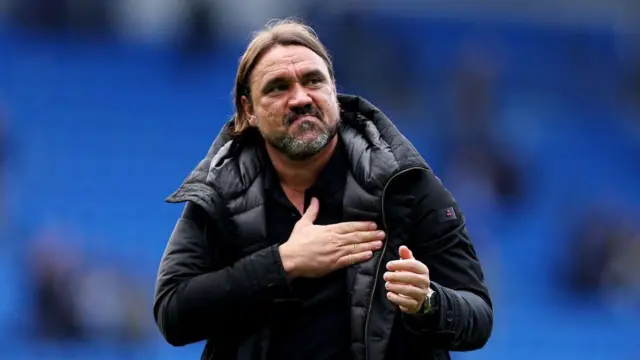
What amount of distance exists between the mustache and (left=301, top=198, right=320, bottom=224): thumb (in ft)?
0.74

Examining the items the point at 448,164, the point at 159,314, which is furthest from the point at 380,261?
the point at 448,164

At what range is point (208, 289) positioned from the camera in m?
3.12

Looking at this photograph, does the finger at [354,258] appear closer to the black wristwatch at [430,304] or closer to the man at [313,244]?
the man at [313,244]

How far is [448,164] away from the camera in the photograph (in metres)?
11.8

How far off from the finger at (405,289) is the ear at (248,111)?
2.45 feet

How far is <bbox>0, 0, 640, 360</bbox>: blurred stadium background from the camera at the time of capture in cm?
1105

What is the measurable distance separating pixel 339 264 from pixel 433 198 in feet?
1.02

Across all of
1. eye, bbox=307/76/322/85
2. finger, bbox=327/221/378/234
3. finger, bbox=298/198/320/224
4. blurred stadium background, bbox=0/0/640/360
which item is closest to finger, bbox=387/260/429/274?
finger, bbox=327/221/378/234

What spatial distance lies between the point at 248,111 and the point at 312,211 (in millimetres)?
404

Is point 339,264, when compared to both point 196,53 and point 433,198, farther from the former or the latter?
point 196,53

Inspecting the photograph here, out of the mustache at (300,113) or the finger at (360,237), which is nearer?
the finger at (360,237)

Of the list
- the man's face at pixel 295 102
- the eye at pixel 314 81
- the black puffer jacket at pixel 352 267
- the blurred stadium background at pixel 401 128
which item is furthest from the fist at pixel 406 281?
the blurred stadium background at pixel 401 128

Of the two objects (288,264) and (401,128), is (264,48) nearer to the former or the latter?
(288,264)

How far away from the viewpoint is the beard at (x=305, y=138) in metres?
3.26
